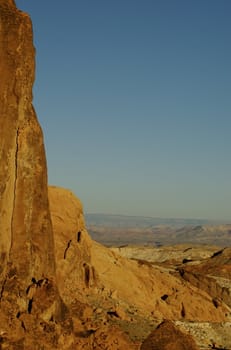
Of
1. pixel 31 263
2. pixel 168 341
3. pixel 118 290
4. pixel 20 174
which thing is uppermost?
pixel 20 174

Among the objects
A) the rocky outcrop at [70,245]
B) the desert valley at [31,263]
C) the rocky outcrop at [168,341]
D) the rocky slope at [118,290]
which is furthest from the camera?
the rocky outcrop at [70,245]

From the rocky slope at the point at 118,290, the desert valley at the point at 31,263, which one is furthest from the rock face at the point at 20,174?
the rocky slope at the point at 118,290

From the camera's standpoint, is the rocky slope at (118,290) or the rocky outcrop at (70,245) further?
the rocky outcrop at (70,245)

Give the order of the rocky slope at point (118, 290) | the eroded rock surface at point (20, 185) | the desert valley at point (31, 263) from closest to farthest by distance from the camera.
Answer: the desert valley at point (31, 263) < the eroded rock surface at point (20, 185) < the rocky slope at point (118, 290)

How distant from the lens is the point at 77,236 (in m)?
35.4

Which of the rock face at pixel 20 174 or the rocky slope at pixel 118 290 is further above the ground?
the rock face at pixel 20 174

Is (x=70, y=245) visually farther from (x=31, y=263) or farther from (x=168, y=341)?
(x=168, y=341)

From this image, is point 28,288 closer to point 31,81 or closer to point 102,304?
point 31,81

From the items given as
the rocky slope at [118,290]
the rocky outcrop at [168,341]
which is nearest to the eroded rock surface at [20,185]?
the rocky slope at [118,290]

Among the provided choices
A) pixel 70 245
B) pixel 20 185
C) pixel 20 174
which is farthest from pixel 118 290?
pixel 20 174

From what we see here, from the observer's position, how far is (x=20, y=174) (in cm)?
2144

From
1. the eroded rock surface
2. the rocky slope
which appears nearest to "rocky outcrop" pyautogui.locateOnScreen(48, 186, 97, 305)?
the rocky slope

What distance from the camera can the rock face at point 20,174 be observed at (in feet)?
65.5

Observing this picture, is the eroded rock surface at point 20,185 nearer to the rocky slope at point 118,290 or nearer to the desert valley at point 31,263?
the desert valley at point 31,263
